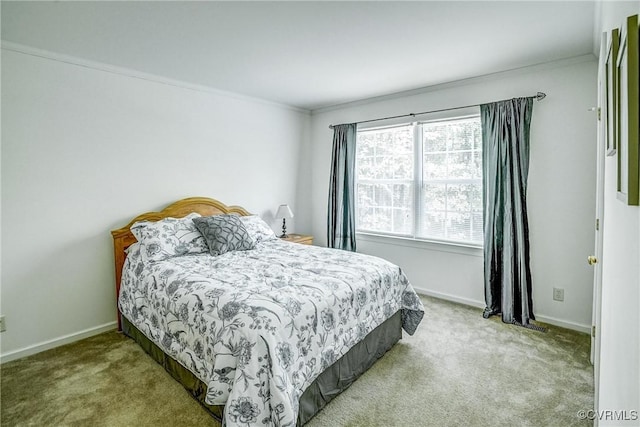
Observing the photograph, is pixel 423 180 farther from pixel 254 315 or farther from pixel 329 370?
A: pixel 254 315

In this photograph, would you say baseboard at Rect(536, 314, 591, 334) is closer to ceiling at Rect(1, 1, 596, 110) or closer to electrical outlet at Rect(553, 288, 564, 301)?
electrical outlet at Rect(553, 288, 564, 301)

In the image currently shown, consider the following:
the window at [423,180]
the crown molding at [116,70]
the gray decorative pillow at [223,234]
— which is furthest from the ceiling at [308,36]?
the gray decorative pillow at [223,234]

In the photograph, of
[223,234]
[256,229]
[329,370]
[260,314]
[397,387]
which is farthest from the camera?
[256,229]

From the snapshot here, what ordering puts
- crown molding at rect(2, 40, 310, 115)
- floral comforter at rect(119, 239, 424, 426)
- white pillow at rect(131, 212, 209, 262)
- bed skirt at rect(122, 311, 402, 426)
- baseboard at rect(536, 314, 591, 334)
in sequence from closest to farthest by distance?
floral comforter at rect(119, 239, 424, 426), bed skirt at rect(122, 311, 402, 426), crown molding at rect(2, 40, 310, 115), white pillow at rect(131, 212, 209, 262), baseboard at rect(536, 314, 591, 334)

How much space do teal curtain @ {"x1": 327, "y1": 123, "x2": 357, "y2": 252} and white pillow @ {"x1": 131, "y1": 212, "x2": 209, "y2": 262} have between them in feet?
6.21

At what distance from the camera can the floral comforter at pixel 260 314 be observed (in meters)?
1.54

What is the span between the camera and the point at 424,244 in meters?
3.80

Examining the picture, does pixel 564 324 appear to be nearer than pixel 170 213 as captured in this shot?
Yes

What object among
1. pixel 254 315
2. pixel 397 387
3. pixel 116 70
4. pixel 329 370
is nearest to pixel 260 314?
pixel 254 315

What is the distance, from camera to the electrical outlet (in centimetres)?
297

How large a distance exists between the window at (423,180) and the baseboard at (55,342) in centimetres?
299

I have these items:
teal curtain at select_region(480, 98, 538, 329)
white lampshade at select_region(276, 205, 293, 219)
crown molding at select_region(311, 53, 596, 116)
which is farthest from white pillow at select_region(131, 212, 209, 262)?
A: teal curtain at select_region(480, 98, 538, 329)

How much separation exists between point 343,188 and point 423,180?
105cm

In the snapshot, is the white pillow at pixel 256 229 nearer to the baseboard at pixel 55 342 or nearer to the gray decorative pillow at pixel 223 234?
the gray decorative pillow at pixel 223 234
